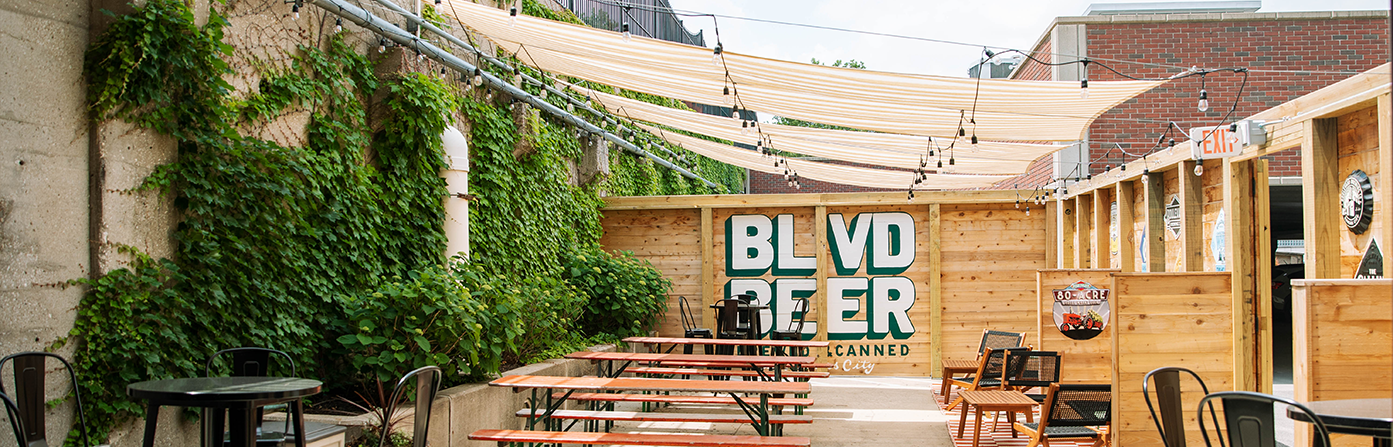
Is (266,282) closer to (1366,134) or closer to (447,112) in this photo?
(447,112)

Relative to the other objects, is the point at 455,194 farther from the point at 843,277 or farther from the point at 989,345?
the point at 843,277

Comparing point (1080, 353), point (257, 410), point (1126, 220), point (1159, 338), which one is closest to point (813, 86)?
point (1159, 338)

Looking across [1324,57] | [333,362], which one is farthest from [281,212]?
[1324,57]

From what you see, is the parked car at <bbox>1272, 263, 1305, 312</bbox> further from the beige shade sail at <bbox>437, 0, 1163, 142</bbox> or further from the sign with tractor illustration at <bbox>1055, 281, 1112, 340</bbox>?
the beige shade sail at <bbox>437, 0, 1163, 142</bbox>

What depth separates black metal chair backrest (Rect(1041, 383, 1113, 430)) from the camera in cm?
505

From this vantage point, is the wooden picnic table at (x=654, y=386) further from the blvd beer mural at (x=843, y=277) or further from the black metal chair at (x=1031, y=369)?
the blvd beer mural at (x=843, y=277)

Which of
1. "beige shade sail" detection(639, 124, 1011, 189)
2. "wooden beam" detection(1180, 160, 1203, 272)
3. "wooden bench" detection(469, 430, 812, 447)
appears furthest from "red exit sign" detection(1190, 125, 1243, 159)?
"beige shade sail" detection(639, 124, 1011, 189)

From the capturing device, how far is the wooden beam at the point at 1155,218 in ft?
21.5

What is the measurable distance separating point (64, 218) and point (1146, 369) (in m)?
5.51

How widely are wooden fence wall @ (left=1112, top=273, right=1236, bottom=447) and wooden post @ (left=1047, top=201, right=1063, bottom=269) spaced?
4.46m

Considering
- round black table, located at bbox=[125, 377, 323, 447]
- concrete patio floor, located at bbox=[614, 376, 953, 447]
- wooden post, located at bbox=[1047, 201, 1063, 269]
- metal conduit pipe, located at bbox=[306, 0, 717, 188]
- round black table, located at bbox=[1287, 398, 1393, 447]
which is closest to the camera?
round black table, located at bbox=[1287, 398, 1393, 447]

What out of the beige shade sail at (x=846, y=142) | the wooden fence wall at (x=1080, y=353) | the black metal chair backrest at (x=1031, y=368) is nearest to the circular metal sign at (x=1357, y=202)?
the black metal chair backrest at (x=1031, y=368)

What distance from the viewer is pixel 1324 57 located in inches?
404

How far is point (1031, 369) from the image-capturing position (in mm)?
6500
